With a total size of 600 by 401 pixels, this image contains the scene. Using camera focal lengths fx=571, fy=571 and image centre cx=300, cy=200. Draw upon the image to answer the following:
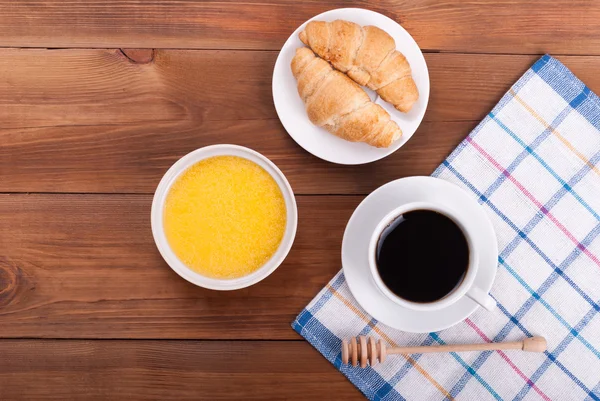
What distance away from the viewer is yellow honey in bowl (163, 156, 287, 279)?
3.10 ft

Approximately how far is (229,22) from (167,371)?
637 mm

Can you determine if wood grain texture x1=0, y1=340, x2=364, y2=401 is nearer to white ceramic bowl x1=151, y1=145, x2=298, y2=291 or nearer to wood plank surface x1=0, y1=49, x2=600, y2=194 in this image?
white ceramic bowl x1=151, y1=145, x2=298, y2=291

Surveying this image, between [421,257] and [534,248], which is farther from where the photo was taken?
[534,248]

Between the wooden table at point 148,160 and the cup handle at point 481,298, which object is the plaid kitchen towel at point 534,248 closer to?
the wooden table at point 148,160

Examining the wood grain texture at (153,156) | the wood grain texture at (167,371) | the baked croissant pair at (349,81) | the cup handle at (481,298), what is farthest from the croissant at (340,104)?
the wood grain texture at (167,371)

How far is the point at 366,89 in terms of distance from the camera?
972mm

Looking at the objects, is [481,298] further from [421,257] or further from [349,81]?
[349,81]

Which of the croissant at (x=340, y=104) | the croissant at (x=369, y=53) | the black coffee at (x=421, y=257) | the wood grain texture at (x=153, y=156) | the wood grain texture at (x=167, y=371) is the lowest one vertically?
the wood grain texture at (x=167, y=371)

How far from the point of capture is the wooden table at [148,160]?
102 cm

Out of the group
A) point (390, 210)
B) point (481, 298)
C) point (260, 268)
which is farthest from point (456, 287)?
point (260, 268)

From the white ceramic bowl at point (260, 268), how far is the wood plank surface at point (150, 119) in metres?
0.08

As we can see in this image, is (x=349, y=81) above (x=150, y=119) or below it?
above

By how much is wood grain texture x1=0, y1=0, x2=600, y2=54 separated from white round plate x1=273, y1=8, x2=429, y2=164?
0.25 ft

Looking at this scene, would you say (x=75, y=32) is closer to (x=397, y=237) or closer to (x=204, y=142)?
(x=204, y=142)
